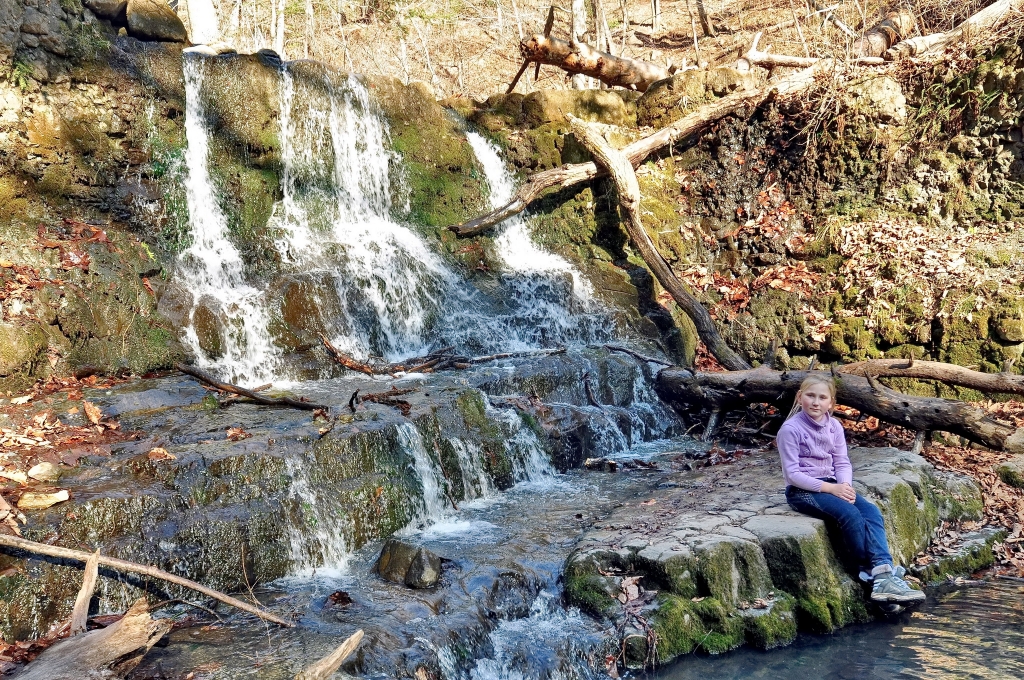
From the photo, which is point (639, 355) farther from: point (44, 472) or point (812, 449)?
point (44, 472)

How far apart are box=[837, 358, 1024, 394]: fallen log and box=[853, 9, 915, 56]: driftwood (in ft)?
21.0

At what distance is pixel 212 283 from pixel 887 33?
1142 cm

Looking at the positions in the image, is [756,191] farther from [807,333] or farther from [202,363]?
[202,363]

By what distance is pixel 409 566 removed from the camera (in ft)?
16.5

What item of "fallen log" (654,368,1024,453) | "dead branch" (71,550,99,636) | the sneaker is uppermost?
"fallen log" (654,368,1024,453)

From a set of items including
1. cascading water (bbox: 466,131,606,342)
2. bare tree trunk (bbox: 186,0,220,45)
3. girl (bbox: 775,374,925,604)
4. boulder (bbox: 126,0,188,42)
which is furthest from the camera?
bare tree trunk (bbox: 186,0,220,45)

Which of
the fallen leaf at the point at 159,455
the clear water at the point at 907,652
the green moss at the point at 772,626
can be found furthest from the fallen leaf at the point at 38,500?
the green moss at the point at 772,626

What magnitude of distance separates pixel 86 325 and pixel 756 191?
9605 millimetres

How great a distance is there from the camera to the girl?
15.8 ft

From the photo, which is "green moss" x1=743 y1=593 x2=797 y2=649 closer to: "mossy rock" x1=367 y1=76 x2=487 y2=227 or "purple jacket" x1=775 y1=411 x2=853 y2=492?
"purple jacket" x1=775 y1=411 x2=853 y2=492

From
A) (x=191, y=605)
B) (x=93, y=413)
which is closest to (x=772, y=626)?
(x=191, y=605)

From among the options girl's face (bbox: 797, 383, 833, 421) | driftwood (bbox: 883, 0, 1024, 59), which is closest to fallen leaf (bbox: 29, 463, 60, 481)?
girl's face (bbox: 797, 383, 833, 421)

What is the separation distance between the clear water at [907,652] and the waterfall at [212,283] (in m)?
5.90

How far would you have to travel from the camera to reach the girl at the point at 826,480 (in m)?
4.80
